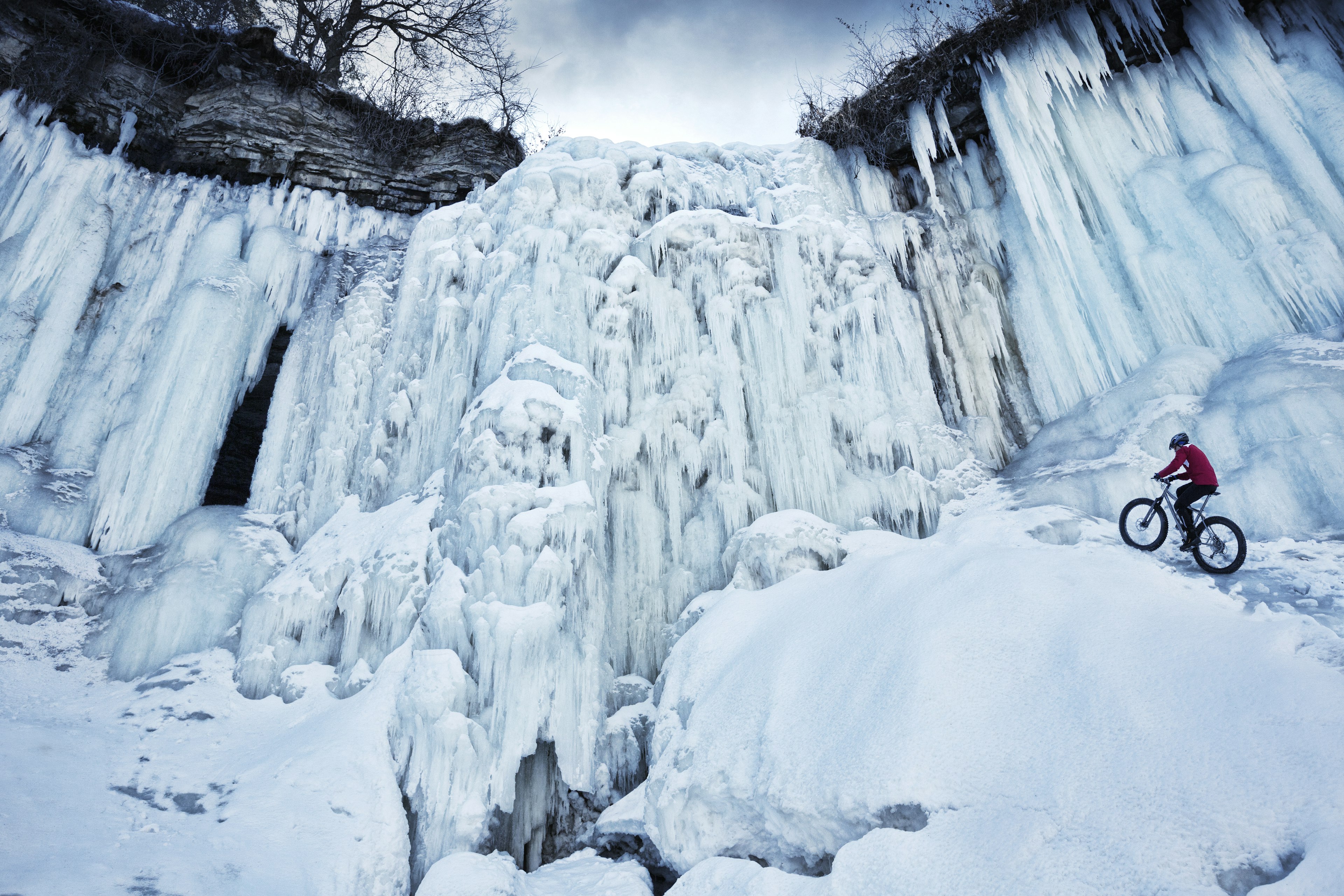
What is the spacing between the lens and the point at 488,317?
27.5ft

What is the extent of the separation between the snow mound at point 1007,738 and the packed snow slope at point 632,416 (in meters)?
0.05

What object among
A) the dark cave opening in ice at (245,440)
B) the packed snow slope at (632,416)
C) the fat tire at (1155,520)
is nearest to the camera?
the packed snow slope at (632,416)

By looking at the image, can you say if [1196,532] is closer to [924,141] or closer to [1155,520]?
[1155,520]

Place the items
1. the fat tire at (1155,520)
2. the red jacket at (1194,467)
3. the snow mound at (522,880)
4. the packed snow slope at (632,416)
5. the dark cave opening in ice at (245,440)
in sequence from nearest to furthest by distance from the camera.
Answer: the snow mound at (522,880), the packed snow slope at (632,416), the red jacket at (1194,467), the fat tire at (1155,520), the dark cave opening in ice at (245,440)

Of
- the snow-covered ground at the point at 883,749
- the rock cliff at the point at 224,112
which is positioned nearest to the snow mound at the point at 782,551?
the snow-covered ground at the point at 883,749

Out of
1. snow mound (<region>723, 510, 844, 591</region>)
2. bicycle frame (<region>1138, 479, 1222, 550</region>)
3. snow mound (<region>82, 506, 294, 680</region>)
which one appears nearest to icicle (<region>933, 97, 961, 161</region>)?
bicycle frame (<region>1138, 479, 1222, 550</region>)

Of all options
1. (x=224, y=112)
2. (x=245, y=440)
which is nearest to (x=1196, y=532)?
(x=245, y=440)

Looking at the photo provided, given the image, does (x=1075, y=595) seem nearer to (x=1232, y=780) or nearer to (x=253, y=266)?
(x=1232, y=780)

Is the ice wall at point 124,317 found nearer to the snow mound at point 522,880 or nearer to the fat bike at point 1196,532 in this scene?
the snow mound at point 522,880

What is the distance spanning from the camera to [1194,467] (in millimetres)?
5516

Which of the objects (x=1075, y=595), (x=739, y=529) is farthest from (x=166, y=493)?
(x=1075, y=595)

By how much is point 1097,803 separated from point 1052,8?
11082mm

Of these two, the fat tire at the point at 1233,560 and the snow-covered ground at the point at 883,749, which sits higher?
the fat tire at the point at 1233,560

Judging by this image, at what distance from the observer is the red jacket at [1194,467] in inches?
213
